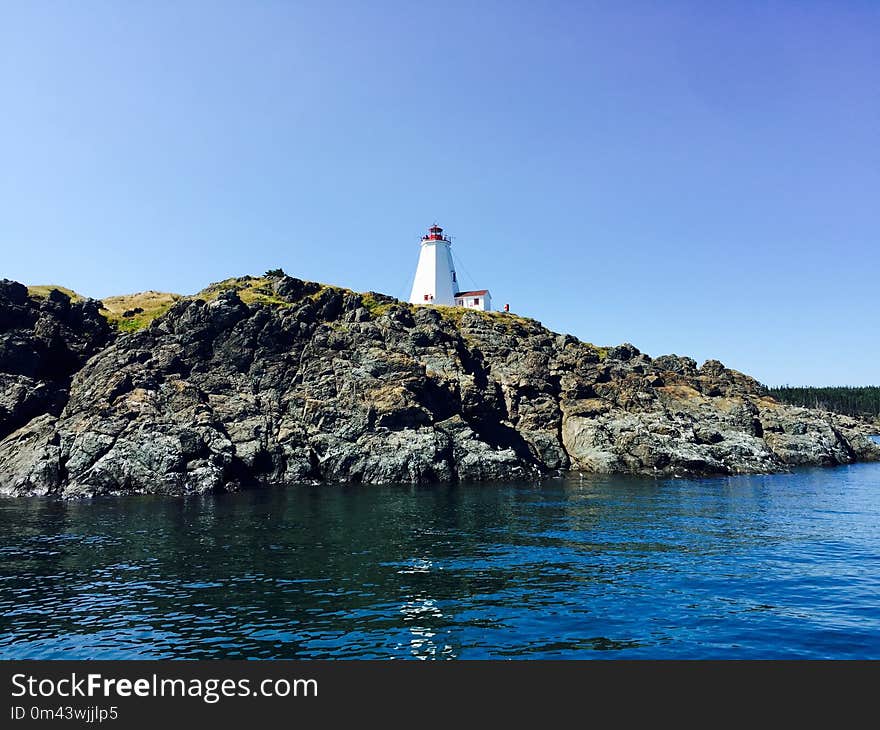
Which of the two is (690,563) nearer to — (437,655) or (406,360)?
(437,655)

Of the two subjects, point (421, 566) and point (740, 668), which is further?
point (421, 566)

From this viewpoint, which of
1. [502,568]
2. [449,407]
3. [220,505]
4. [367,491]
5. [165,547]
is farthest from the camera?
[449,407]

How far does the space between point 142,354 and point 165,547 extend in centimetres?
5812

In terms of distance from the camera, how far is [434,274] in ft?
466

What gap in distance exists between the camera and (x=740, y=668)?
1966 centimetres

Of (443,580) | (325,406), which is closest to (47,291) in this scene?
(325,406)

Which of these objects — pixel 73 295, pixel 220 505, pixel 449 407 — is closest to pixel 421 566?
pixel 220 505

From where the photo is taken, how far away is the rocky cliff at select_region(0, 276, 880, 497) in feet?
251

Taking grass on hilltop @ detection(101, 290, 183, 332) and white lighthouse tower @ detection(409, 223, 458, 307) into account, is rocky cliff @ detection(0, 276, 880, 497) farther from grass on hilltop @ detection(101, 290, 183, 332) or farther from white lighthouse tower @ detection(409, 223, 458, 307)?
white lighthouse tower @ detection(409, 223, 458, 307)

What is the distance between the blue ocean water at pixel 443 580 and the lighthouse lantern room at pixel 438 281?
86775 mm

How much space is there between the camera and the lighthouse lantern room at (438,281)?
5566 inches

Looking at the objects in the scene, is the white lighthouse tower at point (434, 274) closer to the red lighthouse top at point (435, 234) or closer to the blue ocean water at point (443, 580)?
the red lighthouse top at point (435, 234)

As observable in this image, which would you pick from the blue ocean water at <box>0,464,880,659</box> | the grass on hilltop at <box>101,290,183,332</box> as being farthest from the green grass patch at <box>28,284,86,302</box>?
the blue ocean water at <box>0,464,880,659</box>

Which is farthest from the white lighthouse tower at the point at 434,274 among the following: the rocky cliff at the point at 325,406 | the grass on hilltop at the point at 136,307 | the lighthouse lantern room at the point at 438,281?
the grass on hilltop at the point at 136,307
